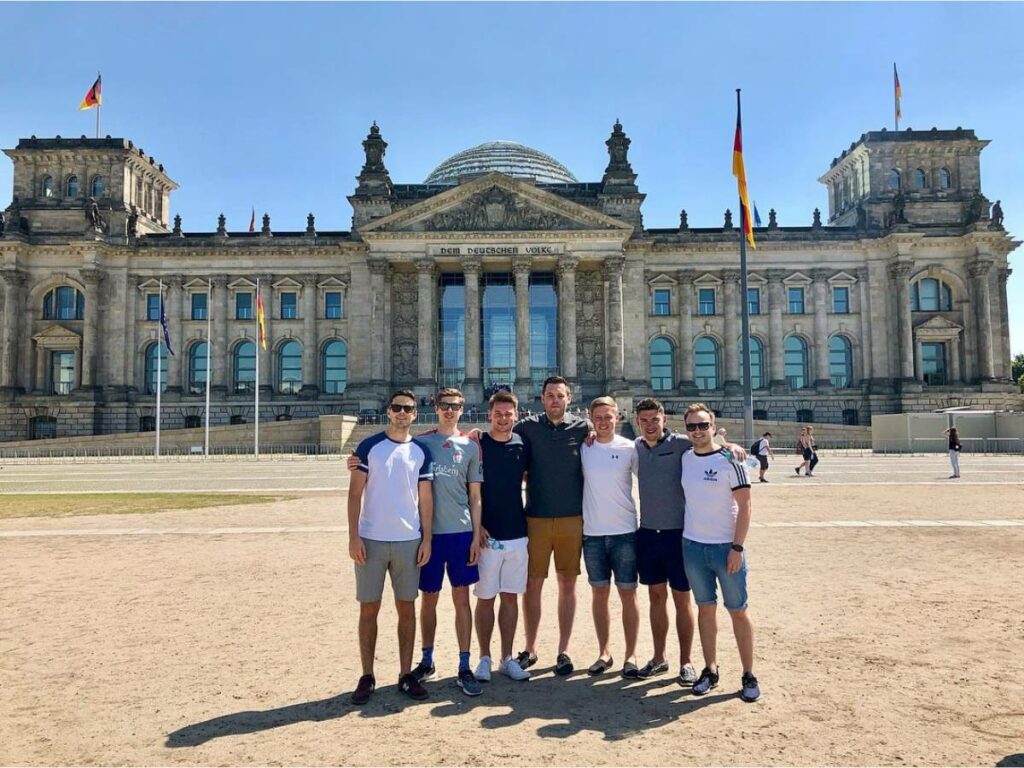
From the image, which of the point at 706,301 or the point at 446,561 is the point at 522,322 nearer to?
the point at 706,301

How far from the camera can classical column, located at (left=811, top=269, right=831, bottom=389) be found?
5875cm

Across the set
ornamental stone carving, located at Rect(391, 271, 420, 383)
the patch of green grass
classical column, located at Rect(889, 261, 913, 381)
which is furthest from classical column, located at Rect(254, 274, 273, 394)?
classical column, located at Rect(889, 261, 913, 381)

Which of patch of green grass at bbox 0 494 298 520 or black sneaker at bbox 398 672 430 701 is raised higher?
patch of green grass at bbox 0 494 298 520

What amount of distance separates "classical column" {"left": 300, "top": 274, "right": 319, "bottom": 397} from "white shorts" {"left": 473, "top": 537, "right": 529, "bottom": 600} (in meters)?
53.7

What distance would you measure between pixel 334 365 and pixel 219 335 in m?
9.09

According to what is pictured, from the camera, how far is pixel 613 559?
6.83 m

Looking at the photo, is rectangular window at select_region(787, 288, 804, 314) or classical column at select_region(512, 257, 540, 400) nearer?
classical column at select_region(512, 257, 540, 400)

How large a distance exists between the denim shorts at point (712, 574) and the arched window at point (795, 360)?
186ft

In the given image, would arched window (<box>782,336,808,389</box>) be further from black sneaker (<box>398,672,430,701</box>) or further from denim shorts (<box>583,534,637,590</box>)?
black sneaker (<box>398,672,430,701</box>)

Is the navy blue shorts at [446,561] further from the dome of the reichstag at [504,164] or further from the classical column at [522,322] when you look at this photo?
the dome of the reichstag at [504,164]

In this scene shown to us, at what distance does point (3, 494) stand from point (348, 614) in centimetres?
1850

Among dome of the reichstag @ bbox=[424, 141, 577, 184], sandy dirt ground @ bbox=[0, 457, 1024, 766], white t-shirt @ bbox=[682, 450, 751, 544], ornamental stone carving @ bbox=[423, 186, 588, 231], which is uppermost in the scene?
dome of the reichstag @ bbox=[424, 141, 577, 184]

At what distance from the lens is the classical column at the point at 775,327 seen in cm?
5850

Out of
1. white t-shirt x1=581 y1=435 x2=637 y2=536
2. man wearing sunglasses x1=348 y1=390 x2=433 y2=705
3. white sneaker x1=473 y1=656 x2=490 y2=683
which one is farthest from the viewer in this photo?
white t-shirt x1=581 y1=435 x2=637 y2=536
